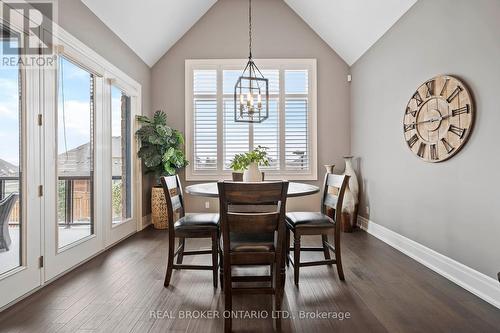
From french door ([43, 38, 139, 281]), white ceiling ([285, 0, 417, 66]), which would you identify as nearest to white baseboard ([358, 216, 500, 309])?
white ceiling ([285, 0, 417, 66])

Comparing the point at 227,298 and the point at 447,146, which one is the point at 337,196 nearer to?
the point at 447,146

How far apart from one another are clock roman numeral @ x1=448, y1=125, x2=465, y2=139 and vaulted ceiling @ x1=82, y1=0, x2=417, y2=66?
1671 mm

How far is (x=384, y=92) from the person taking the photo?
13.8ft

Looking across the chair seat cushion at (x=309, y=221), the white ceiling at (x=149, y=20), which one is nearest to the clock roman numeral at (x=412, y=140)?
the chair seat cushion at (x=309, y=221)

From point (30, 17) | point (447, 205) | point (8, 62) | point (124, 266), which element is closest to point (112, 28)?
point (30, 17)

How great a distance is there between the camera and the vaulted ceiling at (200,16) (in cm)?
379

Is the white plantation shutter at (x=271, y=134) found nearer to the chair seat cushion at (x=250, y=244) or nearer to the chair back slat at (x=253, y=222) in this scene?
the chair seat cushion at (x=250, y=244)

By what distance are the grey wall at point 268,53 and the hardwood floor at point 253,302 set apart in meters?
2.62

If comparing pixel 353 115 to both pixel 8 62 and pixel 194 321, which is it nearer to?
pixel 194 321

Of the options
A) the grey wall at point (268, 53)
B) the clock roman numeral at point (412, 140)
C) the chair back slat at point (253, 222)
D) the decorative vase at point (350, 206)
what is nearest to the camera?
the chair back slat at point (253, 222)

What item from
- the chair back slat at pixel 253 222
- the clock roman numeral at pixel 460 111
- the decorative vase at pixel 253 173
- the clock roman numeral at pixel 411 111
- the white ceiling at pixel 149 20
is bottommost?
the chair back slat at pixel 253 222

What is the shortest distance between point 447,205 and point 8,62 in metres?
4.04

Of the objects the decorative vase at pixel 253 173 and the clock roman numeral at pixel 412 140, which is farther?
the clock roman numeral at pixel 412 140

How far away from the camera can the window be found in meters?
5.59
